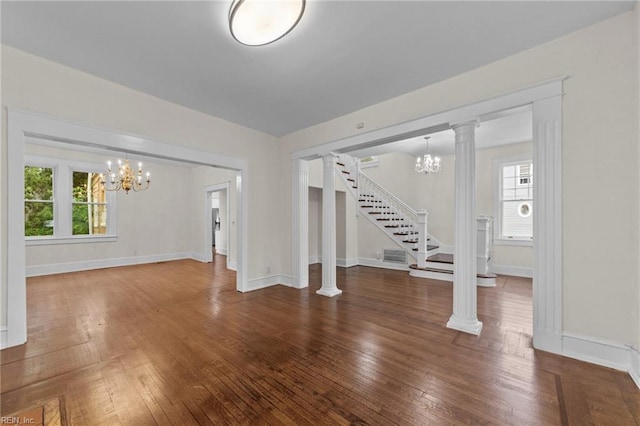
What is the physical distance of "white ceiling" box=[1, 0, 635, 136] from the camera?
2.03 meters

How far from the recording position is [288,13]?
6.23 ft

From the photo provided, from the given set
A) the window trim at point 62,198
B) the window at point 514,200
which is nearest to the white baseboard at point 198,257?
the window trim at point 62,198

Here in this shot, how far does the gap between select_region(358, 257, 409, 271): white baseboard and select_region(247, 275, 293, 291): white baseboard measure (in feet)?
8.72

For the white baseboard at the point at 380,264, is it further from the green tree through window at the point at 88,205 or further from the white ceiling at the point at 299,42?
the green tree through window at the point at 88,205

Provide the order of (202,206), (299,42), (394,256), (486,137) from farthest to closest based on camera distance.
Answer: (202,206) < (394,256) < (486,137) < (299,42)

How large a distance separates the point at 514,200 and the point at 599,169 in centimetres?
420

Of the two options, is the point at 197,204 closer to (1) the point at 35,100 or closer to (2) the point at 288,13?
(1) the point at 35,100

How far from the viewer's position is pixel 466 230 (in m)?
2.98

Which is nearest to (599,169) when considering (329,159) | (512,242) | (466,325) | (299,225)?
(466,325)

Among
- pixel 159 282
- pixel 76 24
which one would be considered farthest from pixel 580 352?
pixel 159 282

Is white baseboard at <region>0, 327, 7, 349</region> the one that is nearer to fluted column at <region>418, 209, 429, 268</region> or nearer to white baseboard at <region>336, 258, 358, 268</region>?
white baseboard at <region>336, 258, 358, 268</region>

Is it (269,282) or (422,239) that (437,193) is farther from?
(269,282)

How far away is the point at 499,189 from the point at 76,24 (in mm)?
7442

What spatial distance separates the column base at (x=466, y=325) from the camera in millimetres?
2885
